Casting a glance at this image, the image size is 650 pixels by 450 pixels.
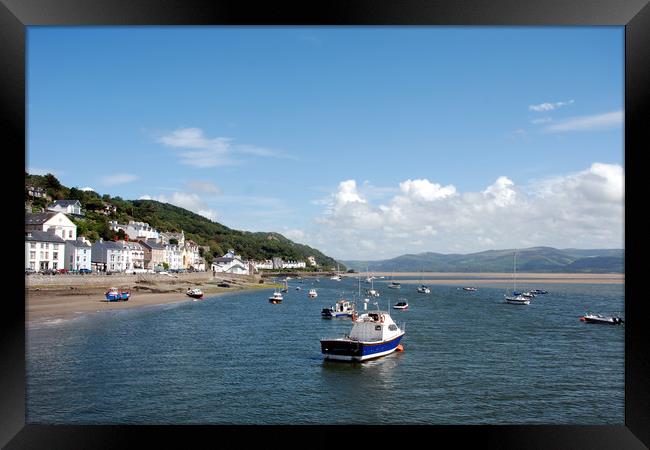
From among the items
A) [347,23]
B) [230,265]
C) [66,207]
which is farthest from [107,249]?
[347,23]

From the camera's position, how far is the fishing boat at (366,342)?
463 inches

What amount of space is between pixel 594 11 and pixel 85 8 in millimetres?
3633

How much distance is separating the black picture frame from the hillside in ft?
95.4

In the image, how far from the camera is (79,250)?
1142 inches

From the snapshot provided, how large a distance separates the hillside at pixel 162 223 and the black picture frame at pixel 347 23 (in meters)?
29.1

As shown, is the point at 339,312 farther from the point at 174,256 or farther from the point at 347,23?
the point at 174,256

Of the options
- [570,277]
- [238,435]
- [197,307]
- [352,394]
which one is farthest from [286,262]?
[238,435]

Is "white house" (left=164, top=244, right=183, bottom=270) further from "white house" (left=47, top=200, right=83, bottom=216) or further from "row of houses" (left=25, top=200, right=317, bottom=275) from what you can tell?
"white house" (left=47, top=200, right=83, bottom=216)

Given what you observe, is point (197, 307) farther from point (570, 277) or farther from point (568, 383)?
point (570, 277)

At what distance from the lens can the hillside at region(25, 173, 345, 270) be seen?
116 feet

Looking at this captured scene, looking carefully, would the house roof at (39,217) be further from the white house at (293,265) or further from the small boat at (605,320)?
the white house at (293,265)

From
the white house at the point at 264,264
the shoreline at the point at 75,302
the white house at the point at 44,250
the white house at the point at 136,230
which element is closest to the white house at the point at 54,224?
the white house at the point at 44,250

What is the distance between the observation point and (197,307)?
2495cm

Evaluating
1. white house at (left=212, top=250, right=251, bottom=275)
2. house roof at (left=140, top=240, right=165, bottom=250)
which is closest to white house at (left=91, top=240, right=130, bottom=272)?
house roof at (left=140, top=240, right=165, bottom=250)
